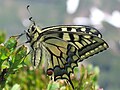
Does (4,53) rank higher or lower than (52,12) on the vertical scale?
lower

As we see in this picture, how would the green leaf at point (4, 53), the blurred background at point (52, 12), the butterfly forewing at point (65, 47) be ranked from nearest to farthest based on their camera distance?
the green leaf at point (4, 53), the butterfly forewing at point (65, 47), the blurred background at point (52, 12)

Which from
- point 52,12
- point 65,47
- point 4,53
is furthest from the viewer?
point 52,12

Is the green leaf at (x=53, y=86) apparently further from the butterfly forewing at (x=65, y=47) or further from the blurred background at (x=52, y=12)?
the blurred background at (x=52, y=12)

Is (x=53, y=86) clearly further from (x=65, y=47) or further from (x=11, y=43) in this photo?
(x=65, y=47)

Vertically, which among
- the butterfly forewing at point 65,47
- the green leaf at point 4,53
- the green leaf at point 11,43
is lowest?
the green leaf at point 4,53

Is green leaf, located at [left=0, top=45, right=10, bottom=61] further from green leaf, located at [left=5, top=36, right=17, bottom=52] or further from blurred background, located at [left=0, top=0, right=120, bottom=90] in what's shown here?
blurred background, located at [left=0, top=0, right=120, bottom=90]

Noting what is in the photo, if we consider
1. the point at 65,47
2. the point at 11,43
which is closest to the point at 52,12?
the point at 65,47

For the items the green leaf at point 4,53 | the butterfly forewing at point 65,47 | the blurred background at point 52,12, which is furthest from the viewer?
the blurred background at point 52,12

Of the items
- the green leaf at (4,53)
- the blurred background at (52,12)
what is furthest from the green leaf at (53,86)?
the blurred background at (52,12)

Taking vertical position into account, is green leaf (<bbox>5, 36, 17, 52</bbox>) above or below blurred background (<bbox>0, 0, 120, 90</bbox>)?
below

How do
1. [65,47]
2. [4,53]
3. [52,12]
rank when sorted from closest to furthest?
[4,53]
[65,47]
[52,12]

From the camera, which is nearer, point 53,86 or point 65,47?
point 53,86

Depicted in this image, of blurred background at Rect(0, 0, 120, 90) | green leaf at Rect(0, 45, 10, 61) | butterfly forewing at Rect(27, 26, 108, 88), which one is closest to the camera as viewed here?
green leaf at Rect(0, 45, 10, 61)

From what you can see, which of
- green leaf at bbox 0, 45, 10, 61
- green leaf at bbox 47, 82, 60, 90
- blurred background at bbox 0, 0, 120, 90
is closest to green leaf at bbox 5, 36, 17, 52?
green leaf at bbox 0, 45, 10, 61
